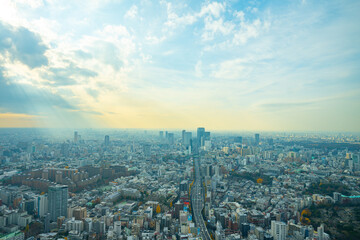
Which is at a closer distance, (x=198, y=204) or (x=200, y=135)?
(x=198, y=204)

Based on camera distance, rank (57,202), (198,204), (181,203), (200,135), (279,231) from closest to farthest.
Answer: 1. (279,231)
2. (57,202)
3. (181,203)
4. (198,204)
5. (200,135)

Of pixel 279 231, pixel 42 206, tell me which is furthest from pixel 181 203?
pixel 42 206

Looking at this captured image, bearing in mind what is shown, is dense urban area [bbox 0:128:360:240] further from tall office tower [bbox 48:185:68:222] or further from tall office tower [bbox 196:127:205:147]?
tall office tower [bbox 196:127:205:147]

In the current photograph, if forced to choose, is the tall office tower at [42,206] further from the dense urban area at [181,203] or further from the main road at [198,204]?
the main road at [198,204]

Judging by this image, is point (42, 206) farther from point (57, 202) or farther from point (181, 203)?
point (181, 203)

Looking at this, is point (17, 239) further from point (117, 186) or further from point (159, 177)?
point (159, 177)

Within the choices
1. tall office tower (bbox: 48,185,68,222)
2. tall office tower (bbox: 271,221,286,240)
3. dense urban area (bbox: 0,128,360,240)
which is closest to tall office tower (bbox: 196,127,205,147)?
dense urban area (bbox: 0,128,360,240)

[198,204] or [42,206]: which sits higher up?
[42,206]

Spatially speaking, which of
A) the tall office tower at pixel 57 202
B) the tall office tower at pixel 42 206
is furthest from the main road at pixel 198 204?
the tall office tower at pixel 42 206

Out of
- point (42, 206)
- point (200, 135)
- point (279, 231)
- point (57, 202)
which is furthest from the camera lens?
point (200, 135)

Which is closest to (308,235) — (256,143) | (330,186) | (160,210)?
(160,210)
